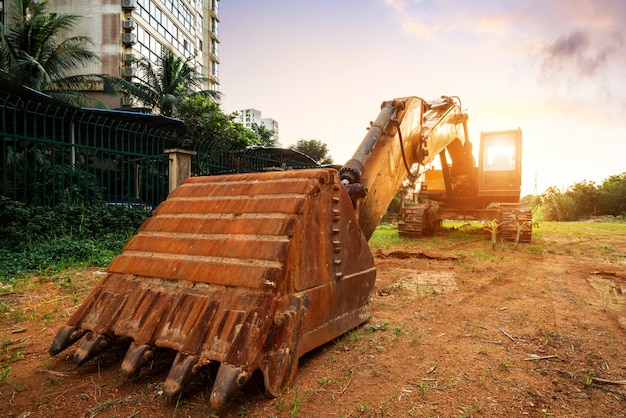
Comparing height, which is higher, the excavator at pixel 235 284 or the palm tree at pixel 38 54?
the palm tree at pixel 38 54

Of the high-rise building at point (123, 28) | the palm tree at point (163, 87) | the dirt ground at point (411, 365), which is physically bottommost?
the dirt ground at point (411, 365)

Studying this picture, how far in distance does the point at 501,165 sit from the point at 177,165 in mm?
7810

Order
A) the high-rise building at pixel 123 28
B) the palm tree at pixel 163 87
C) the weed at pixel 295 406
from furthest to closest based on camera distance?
the high-rise building at pixel 123 28 → the palm tree at pixel 163 87 → the weed at pixel 295 406

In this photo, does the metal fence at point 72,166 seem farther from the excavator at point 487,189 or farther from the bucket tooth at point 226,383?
the excavator at point 487,189

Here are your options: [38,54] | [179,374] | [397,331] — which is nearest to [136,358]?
[179,374]

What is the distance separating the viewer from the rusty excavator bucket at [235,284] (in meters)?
1.88

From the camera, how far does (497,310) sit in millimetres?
3633

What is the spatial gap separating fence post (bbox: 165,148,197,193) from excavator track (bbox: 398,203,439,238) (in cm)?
586

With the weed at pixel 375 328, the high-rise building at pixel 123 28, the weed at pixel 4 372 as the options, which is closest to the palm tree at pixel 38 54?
the high-rise building at pixel 123 28

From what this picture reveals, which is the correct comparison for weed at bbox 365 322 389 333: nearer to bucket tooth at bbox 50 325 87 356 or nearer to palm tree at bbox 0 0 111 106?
bucket tooth at bbox 50 325 87 356

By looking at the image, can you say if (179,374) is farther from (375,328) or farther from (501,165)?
(501,165)

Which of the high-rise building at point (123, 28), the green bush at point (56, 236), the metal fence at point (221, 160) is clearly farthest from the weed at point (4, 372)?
the high-rise building at point (123, 28)

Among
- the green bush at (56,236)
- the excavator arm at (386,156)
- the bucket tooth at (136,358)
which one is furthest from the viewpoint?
the green bush at (56,236)

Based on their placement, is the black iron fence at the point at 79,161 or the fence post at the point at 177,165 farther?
the fence post at the point at 177,165
